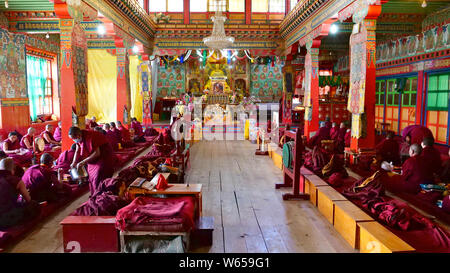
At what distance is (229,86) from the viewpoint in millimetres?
21250

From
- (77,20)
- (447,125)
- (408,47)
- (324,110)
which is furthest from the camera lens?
(324,110)

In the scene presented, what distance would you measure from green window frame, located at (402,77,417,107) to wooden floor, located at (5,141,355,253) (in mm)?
6999

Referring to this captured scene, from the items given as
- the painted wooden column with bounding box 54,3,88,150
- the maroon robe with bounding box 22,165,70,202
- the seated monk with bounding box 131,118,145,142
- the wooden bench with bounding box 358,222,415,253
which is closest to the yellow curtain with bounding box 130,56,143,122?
the seated monk with bounding box 131,118,145,142

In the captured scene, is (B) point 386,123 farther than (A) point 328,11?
Yes

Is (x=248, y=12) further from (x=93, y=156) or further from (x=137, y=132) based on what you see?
(x=93, y=156)

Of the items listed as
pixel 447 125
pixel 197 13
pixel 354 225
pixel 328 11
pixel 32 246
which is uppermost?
pixel 197 13

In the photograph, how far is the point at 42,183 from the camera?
16.8 feet

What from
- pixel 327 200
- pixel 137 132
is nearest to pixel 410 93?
pixel 327 200

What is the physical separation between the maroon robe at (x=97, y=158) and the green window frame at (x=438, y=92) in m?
9.77

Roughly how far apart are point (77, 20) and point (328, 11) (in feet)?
21.1

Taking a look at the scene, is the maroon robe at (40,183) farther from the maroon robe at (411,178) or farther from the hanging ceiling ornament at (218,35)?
the hanging ceiling ornament at (218,35)

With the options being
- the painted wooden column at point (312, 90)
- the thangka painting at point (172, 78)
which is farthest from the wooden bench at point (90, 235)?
the thangka painting at point (172, 78)

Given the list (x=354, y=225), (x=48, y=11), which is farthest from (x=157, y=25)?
(x=354, y=225)

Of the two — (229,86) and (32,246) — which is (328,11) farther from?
(229,86)
